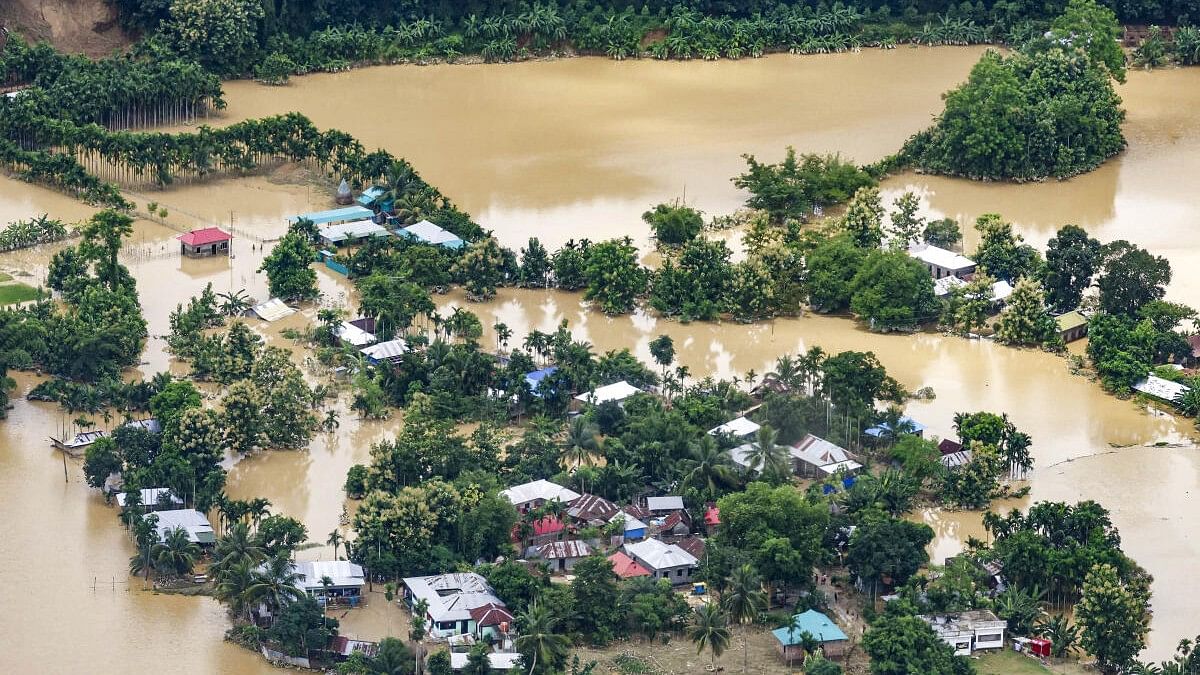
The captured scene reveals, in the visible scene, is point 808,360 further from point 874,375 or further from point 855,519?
point 855,519

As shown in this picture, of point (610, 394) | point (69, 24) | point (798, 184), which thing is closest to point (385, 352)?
point (610, 394)

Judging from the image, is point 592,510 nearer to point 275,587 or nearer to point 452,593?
point 452,593

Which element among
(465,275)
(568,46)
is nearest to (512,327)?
(465,275)

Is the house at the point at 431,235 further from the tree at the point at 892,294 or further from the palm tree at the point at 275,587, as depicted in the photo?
the palm tree at the point at 275,587

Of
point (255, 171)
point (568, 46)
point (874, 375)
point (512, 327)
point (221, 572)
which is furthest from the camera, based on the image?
point (568, 46)

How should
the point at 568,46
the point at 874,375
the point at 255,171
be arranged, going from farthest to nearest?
the point at 568,46 < the point at 255,171 < the point at 874,375
